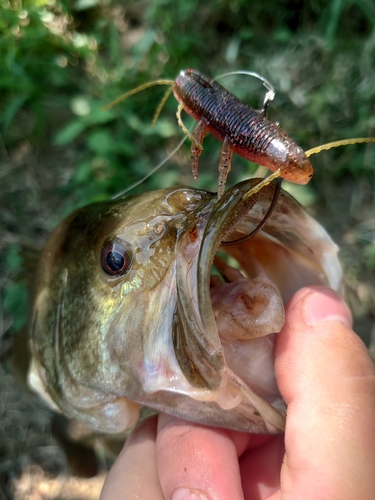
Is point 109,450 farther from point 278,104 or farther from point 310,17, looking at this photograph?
point 310,17

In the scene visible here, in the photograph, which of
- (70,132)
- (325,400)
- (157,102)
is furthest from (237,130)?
(157,102)

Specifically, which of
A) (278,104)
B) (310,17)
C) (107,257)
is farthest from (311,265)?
(310,17)

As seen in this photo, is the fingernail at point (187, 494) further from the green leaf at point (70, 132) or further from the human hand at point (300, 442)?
the green leaf at point (70, 132)

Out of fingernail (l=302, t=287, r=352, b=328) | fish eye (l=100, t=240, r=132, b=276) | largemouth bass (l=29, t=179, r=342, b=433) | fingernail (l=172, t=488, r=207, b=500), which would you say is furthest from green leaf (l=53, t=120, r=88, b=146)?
fingernail (l=172, t=488, r=207, b=500)

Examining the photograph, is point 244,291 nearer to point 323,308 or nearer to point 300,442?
point 323,308

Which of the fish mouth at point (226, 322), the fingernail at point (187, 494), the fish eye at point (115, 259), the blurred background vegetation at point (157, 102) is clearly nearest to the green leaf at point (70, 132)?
the blurred background vegetation at point (157, 102)
